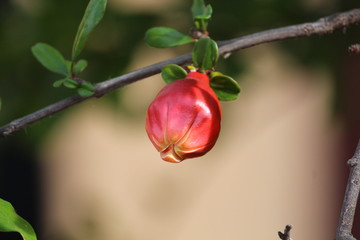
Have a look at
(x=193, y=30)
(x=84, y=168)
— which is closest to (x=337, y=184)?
(x=84, y=168)

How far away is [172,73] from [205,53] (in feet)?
0.13

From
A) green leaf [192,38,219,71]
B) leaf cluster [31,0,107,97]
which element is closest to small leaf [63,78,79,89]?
leaf cluster [31,0,107,97]

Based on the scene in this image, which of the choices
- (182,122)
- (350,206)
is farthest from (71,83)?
(350,206)

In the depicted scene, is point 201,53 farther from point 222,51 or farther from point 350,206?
point 350,206

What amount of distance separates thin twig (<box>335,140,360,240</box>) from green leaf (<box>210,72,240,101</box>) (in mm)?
187

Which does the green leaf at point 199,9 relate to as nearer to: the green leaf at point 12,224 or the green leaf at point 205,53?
the green leaf at point 205,53

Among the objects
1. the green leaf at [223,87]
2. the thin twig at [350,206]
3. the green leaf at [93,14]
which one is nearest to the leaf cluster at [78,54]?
the green leaf at [93,14]

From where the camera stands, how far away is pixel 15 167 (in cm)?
170

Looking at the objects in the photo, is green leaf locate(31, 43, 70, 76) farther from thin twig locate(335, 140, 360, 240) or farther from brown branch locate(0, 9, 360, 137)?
thin twig locate(335, 140, 360, 240)

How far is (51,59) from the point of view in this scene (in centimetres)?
71

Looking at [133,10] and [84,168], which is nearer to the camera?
[133,10]

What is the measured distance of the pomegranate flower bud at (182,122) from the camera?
0.58 metres

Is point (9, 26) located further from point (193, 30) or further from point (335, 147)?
point (335, 147)

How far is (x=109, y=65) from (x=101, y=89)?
1.52ft
